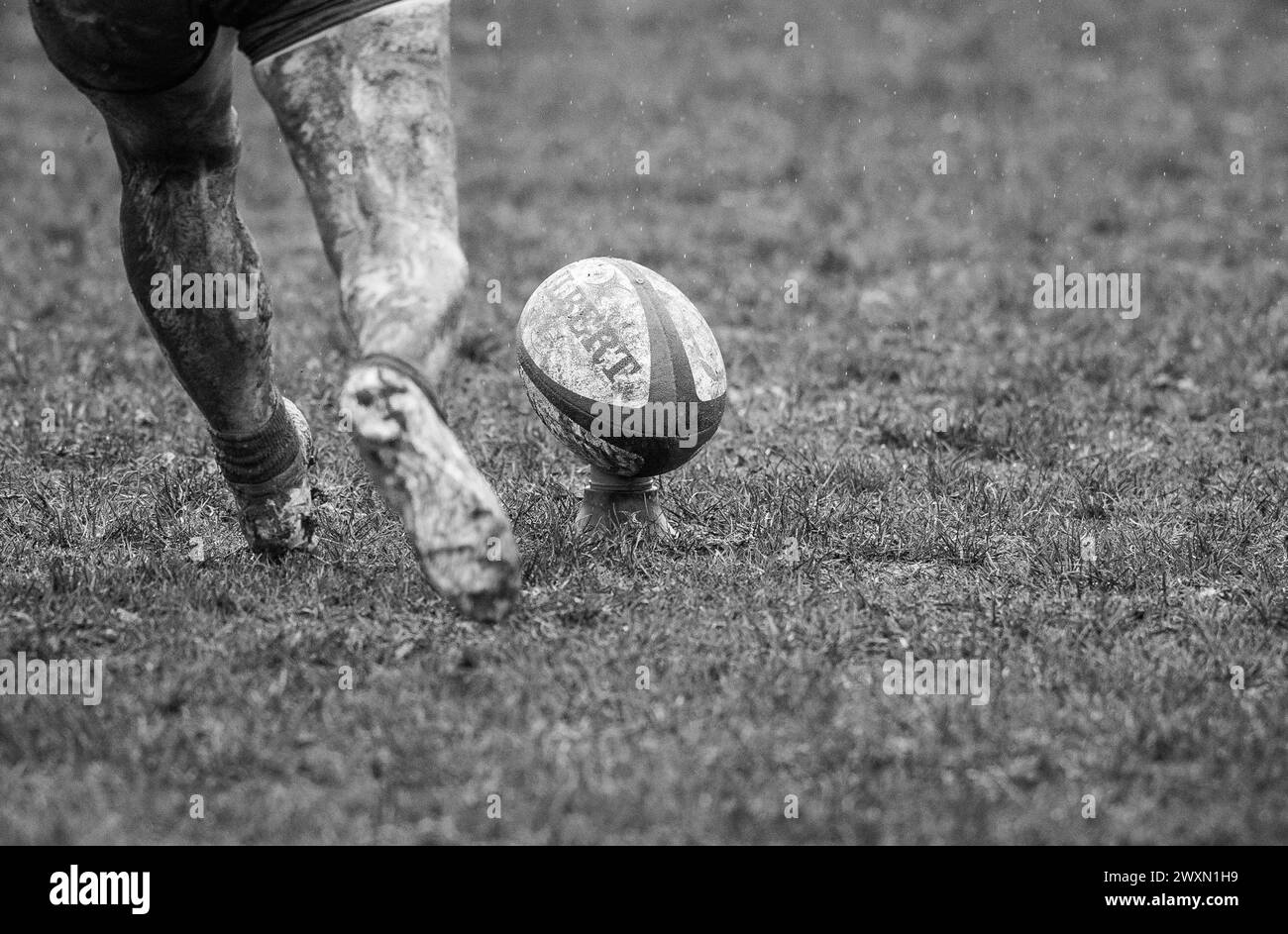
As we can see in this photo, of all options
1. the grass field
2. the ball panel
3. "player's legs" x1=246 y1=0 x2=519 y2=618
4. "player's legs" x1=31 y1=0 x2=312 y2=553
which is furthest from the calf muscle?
the ball panel

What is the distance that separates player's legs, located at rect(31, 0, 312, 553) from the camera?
376 cm

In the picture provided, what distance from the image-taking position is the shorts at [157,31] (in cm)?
347

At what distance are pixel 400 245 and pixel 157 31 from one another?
0.88 metres

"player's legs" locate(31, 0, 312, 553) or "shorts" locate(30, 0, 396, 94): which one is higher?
"shorts" locate(30, 0, 396, 94)

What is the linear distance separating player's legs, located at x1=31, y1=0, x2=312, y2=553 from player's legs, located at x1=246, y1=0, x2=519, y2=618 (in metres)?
0.45

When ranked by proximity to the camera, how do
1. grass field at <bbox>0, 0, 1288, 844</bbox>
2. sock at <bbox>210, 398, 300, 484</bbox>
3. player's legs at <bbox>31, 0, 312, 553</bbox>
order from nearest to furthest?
grass field at <bbox>0, 0, 1288, 844</bbox>, player's legs at <bbox>31, 0, 312, 553</bbox>, sock at <bbox>210, 398, 300, 484</bbox>

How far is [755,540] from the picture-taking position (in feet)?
16.3

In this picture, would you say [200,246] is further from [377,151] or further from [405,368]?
[405,368]

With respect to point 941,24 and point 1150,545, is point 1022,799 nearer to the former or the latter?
point 1150,545

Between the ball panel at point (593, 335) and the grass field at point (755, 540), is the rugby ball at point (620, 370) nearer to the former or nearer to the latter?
the ball panel at point (593, 335)

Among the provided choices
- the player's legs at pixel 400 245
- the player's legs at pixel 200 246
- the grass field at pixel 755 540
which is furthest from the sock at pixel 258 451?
the player's legs at pixel 400 245

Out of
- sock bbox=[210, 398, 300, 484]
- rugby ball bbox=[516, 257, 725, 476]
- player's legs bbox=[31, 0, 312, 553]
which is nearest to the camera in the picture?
player's legs bbox=[31, 0, 312, 553]

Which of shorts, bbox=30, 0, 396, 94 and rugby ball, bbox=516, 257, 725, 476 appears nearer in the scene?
shorts, bbox=30, 0, 396, 94

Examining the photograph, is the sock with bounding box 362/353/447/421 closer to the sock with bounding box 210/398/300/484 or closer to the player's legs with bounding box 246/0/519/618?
the player's legs with bounding box 246/0/519/618
